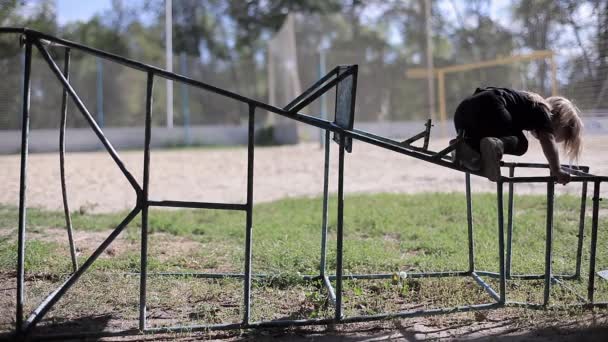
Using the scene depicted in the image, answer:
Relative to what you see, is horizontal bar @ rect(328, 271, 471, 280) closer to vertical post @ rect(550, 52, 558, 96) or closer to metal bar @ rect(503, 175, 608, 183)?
metal bar @ rect(503, 175, 608, 183)

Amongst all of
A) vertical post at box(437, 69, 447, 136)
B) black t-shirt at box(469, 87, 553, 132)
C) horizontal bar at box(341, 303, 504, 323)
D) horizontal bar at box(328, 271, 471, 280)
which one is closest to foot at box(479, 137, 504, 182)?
black t-shirt at box(469, 87, 553, 132)

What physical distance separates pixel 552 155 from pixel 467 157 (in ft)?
1.45

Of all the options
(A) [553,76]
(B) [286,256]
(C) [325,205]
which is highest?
(A) [553,76]

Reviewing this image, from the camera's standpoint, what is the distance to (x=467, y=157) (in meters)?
3.09

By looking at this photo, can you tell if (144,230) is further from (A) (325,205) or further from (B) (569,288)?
(B) (569,288)

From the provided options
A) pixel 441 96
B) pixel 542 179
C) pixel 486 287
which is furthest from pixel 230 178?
pixel 441 96

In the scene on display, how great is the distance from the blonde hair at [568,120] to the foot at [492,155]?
56 cm

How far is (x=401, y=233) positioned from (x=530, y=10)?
748 cm

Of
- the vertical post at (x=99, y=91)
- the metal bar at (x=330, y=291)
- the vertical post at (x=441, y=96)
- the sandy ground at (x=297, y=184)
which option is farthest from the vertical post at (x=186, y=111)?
the metal bar at (x=330, y=291)

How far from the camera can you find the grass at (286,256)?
3.28 m

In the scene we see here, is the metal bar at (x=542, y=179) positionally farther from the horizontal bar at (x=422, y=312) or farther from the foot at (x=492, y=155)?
the horizontal bar at (x=422, y=312)

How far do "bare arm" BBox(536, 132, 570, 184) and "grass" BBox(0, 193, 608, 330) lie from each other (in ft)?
2.74

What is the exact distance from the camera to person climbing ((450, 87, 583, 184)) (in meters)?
3.02

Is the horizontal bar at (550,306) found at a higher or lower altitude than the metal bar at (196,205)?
lower
